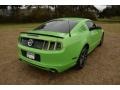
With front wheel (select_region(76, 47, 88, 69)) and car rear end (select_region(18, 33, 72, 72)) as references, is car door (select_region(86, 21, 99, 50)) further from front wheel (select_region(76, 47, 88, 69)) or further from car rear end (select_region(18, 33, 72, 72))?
car rear end (select_region(18, 33, 72, 72))

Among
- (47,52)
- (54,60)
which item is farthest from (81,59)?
(47,52)

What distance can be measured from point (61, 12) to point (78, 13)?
0.77 metres

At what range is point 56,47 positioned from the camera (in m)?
3.50

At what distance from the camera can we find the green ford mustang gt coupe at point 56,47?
11.5ft

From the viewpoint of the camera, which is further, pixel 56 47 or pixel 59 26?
pixel 59 26

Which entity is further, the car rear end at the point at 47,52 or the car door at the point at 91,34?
the car door at the point at 91,34

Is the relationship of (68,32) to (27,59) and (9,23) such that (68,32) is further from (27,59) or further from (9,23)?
(9,23)

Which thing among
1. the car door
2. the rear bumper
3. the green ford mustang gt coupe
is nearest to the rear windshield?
the green ford mustang gt coupe

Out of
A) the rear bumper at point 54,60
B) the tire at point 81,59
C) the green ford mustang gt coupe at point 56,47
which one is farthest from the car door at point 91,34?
the rear bumper at point 54,60

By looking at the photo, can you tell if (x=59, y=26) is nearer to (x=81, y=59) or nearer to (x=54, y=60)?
(x=81, y=59)

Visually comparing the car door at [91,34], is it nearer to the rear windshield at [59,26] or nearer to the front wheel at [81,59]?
the front wheel at [81,59]

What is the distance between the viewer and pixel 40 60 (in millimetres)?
3645

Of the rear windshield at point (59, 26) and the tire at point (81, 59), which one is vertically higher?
the rear windshield at point (59, 26)
